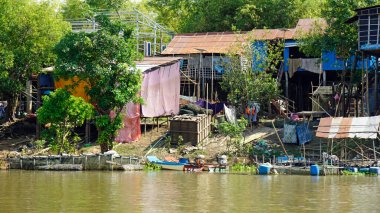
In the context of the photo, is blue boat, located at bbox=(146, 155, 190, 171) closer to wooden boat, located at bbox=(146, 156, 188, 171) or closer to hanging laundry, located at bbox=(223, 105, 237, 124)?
wooden boat, located at bbox=(146, 156, 188, 171)

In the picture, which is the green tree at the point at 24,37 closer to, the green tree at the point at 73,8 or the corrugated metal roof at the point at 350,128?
the corrugated metal roof at the point at 350,128

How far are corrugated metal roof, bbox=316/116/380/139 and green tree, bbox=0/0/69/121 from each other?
14.3 metres

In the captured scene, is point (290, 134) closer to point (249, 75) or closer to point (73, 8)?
point (249, 75)

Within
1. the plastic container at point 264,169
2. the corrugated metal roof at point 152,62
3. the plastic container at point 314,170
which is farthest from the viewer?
the corrugated metal roof at point 152,62

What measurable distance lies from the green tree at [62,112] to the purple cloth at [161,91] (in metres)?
3.52

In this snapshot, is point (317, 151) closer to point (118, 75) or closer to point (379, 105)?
point (379, 105)

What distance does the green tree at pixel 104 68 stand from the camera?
3325 cm

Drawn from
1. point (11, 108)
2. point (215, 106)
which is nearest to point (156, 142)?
point (215, 106)

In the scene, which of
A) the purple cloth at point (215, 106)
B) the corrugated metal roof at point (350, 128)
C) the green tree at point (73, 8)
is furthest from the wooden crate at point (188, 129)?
the green tree at point (73, 8)

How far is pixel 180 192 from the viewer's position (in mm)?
25203

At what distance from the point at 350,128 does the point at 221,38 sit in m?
15.3

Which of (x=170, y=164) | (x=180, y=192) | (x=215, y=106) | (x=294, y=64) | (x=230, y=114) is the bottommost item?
(x=180, y=192)

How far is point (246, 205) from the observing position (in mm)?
22406

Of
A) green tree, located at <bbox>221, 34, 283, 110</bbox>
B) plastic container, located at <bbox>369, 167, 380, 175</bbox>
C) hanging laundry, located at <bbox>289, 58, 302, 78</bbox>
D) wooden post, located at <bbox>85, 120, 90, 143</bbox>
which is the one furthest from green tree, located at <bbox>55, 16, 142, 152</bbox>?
hanging laundry, located at <bbox>289, 58, 302, 78</bbox>
